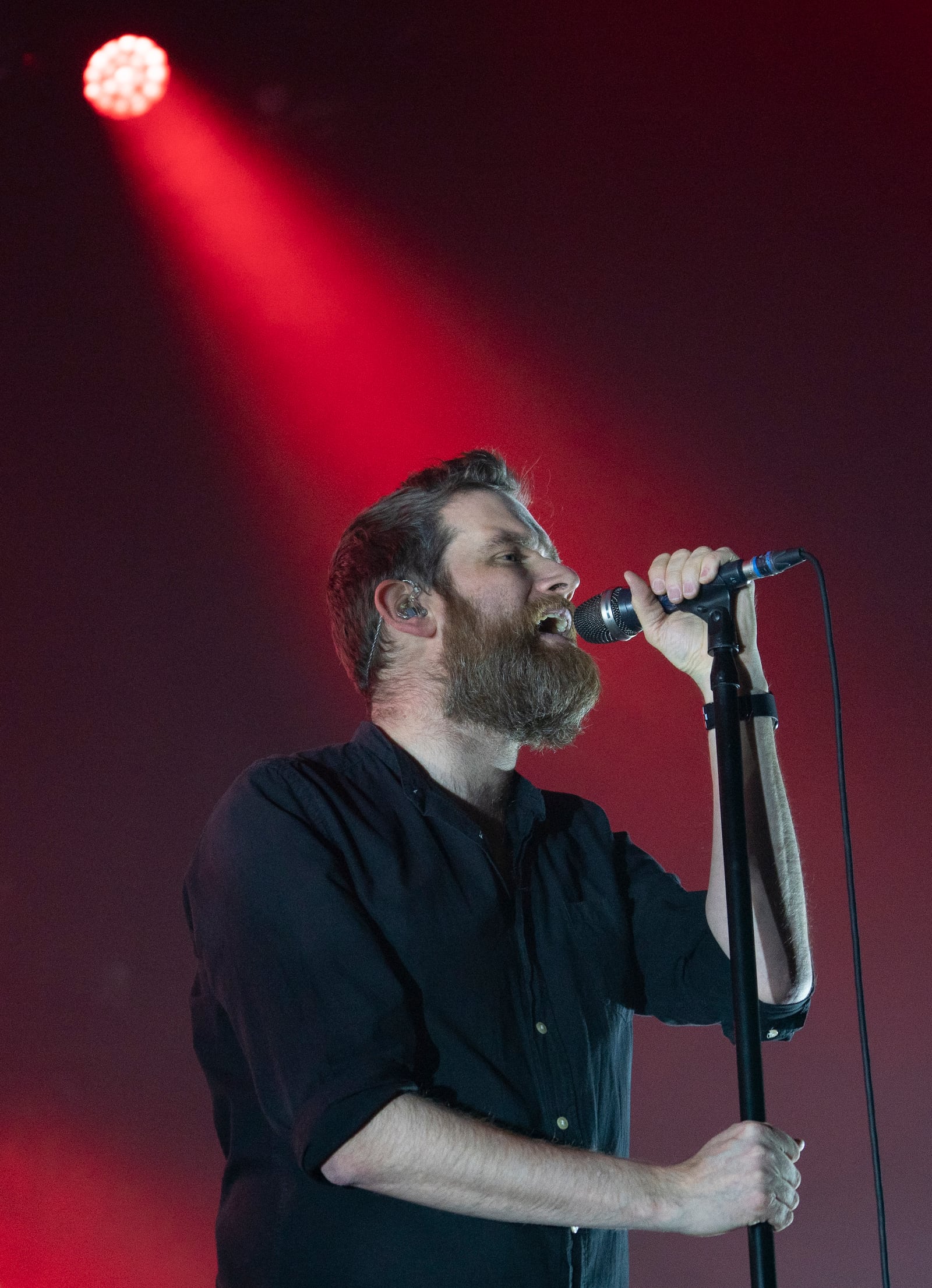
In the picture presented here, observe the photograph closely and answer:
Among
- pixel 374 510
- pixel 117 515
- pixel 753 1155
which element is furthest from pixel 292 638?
pixel 753 1155

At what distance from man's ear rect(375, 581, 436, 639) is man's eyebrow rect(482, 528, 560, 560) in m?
0.16

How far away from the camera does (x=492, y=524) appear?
2.13 metres

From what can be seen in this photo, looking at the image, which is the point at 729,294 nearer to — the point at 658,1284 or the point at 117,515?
the point at 117,515

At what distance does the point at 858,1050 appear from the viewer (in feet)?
9.62

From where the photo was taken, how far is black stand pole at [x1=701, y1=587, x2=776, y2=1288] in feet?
4.18

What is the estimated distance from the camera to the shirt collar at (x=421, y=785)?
1787 mm

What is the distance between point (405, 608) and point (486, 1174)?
3.51 ft

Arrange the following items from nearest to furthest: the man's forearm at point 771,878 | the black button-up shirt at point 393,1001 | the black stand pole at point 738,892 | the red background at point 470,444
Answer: the black stand pole at point 738,892 < the black button-up shirt at point 393,1001 < the man's forearm at point 771,878 < the red background at point 470,444

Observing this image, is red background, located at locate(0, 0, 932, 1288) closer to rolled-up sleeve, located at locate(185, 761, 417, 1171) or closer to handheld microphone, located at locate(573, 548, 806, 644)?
handheld microphone, located at locate(573, 548, 806, 644)

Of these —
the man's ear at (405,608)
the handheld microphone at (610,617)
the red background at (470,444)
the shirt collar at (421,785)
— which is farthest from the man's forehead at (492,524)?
the red background at (470,444)

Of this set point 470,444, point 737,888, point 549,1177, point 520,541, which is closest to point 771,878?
point 737,888

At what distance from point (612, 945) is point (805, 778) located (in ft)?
4.79

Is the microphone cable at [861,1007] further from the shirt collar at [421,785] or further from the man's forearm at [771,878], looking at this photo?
the shirt collar at [421,785]

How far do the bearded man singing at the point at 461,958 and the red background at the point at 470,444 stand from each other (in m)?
1.19
